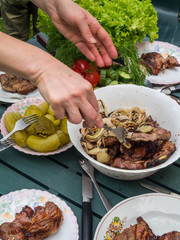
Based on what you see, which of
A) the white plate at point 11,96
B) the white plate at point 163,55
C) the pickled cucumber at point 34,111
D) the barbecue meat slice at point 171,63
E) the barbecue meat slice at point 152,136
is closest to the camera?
the barbecue meat slice at point 152,136

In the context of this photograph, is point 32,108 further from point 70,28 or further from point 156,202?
point 156,202

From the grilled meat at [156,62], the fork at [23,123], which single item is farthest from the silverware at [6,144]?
the grilled meat at [156,62]

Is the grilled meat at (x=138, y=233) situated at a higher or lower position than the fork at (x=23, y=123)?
lower

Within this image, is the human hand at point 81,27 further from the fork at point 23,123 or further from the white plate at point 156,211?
the white plate at point 156,211

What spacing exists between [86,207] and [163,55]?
173 cm

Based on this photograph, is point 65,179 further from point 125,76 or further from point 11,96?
A: point 125,76

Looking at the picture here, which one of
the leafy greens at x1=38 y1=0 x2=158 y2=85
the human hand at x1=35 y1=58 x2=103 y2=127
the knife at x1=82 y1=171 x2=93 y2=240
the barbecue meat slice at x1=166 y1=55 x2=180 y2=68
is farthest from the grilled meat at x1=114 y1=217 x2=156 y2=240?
the barbecue meat slice at x1=166 y1=55 x2=180 y2=68

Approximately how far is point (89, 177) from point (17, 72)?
2.44ft

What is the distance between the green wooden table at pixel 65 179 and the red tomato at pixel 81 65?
72cm

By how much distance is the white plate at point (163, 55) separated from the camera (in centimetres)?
225

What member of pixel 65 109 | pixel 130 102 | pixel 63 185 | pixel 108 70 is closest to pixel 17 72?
pixel 65 109

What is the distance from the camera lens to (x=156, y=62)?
2.32 meters

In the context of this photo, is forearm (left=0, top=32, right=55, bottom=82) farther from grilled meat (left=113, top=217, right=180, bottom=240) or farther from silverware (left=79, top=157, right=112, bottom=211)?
grilled meat (left=113, top=217, right=180, bottom=240)

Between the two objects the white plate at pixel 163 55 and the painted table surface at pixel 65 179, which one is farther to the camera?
the white plate at pixel 163 55
